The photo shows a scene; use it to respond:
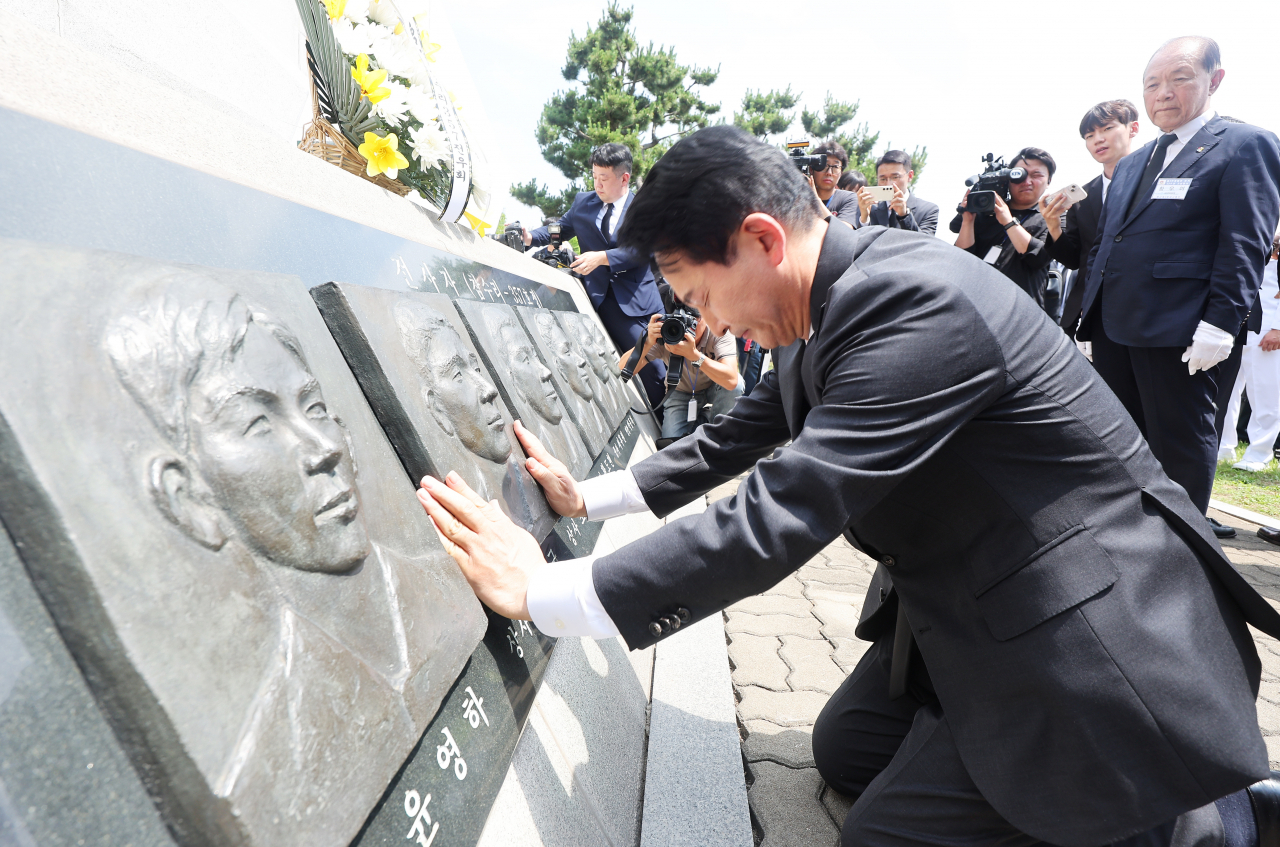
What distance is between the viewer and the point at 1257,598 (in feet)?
5.05

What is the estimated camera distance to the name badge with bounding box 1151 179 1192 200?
333cm

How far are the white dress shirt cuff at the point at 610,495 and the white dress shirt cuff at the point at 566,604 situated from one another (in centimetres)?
57

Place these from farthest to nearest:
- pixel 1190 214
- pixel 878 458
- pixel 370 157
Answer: pixel 1190 214 < pixel 370 157 < pixel 878 458

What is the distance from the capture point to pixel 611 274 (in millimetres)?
4762

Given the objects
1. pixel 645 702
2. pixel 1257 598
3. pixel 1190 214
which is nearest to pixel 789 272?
pixel 1257 598

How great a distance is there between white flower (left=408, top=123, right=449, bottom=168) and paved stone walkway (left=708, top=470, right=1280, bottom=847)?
223 centimetres

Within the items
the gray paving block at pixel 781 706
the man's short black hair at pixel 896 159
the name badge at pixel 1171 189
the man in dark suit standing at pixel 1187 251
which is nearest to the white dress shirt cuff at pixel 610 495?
the gray paving block at pixel 781 706

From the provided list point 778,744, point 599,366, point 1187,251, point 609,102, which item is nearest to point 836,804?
point 778,744

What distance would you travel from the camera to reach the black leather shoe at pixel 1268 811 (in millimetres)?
1592

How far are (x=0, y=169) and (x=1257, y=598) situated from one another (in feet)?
7.54

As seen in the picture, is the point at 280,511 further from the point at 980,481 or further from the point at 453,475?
the point at 980,481

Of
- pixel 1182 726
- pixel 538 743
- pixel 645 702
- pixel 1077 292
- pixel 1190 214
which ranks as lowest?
pixel 645 702

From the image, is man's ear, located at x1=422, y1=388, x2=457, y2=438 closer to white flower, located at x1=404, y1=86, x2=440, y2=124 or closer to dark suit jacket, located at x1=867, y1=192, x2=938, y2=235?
white flower, located at x1=404, y1=86, x2=440, y2=124

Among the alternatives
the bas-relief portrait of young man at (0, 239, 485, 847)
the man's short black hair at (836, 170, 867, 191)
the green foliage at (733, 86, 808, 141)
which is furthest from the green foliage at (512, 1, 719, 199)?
the bas-relief portrait of young man at (0, 239, 485, 847)
